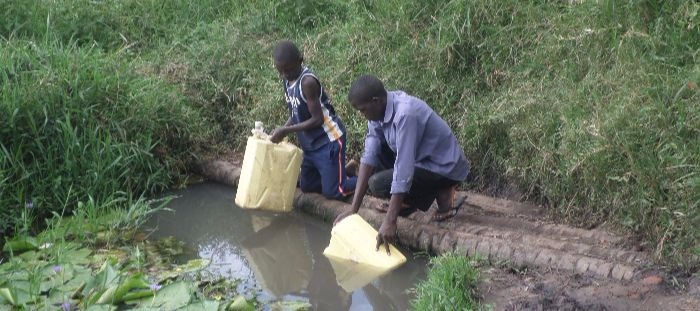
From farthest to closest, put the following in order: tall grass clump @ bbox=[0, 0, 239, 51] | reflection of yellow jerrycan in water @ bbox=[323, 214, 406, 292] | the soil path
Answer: tall grass clump @ bbox=[0, 0, 239, 51] < reflection of yellow jerrycan in water @ bbox=[323, 214, 406, 292] < the soil path

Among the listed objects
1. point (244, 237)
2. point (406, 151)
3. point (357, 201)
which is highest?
point (406, 151)

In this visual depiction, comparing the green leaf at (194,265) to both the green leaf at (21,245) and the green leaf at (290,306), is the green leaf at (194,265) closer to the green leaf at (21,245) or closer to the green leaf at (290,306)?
the green leaf at (290,306)

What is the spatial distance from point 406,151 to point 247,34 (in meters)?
3.65

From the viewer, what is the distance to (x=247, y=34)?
8.44 metres

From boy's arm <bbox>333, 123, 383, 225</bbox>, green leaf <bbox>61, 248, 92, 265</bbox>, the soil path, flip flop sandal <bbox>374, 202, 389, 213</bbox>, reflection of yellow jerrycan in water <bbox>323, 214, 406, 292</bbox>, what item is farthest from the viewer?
flip flop sandal <bbox>374, 202, 389, 213</bbox>

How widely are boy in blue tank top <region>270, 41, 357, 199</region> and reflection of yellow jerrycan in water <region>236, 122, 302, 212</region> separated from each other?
95 millimetres

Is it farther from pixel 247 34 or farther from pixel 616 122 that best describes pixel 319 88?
pixel 247 34

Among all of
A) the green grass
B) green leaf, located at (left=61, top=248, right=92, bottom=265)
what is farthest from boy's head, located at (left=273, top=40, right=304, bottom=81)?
the green grass

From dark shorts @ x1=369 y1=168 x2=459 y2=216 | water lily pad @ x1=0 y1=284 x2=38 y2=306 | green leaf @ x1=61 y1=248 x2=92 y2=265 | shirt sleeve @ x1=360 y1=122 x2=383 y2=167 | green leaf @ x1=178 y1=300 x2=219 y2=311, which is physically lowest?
green leaf @ x1=61 y1=248 x2=92 y2=265

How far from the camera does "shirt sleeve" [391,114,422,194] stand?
516 cm

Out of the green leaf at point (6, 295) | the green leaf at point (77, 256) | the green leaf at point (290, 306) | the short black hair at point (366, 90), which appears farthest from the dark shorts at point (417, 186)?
the green leaf at point (6, 295)

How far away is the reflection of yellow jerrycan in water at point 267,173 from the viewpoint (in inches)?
236

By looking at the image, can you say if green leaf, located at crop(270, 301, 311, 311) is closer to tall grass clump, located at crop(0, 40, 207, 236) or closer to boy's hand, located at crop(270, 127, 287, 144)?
boy's hand, located at crop(270, 127, 287, 144)

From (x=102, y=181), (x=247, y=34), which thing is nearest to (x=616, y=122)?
(x=102, y=181)
